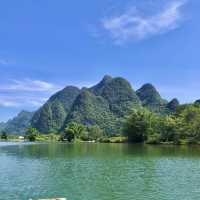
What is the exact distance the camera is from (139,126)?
10369cm

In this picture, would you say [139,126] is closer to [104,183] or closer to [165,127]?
[165,127]

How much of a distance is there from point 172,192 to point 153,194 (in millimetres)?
1351

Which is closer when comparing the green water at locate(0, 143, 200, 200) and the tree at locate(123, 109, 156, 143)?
the green water at locate(0, 143, 200, 200)

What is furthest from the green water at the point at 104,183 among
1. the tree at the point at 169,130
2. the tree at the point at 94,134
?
the tree at the point at 94,134

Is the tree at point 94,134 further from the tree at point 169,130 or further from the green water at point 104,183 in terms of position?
the green water at point 104,183

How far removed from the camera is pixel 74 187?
22.0 m

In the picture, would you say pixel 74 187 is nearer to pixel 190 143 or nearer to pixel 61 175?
pixel 61 175

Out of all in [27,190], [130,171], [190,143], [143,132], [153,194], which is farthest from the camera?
[143,132]

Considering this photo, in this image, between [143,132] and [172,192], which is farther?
[143,132]

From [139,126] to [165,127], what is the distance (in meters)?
14.3

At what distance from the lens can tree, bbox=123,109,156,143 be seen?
103 meters

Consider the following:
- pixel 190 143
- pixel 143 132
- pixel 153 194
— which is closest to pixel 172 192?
pixel 153 194

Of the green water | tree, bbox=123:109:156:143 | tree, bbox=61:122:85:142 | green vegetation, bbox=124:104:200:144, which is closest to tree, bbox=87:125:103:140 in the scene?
tree, bbox=61:122:85:142

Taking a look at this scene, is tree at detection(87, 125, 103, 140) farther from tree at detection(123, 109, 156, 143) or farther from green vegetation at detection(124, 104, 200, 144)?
green vegetation at detection(124, 104, 200, 144)
